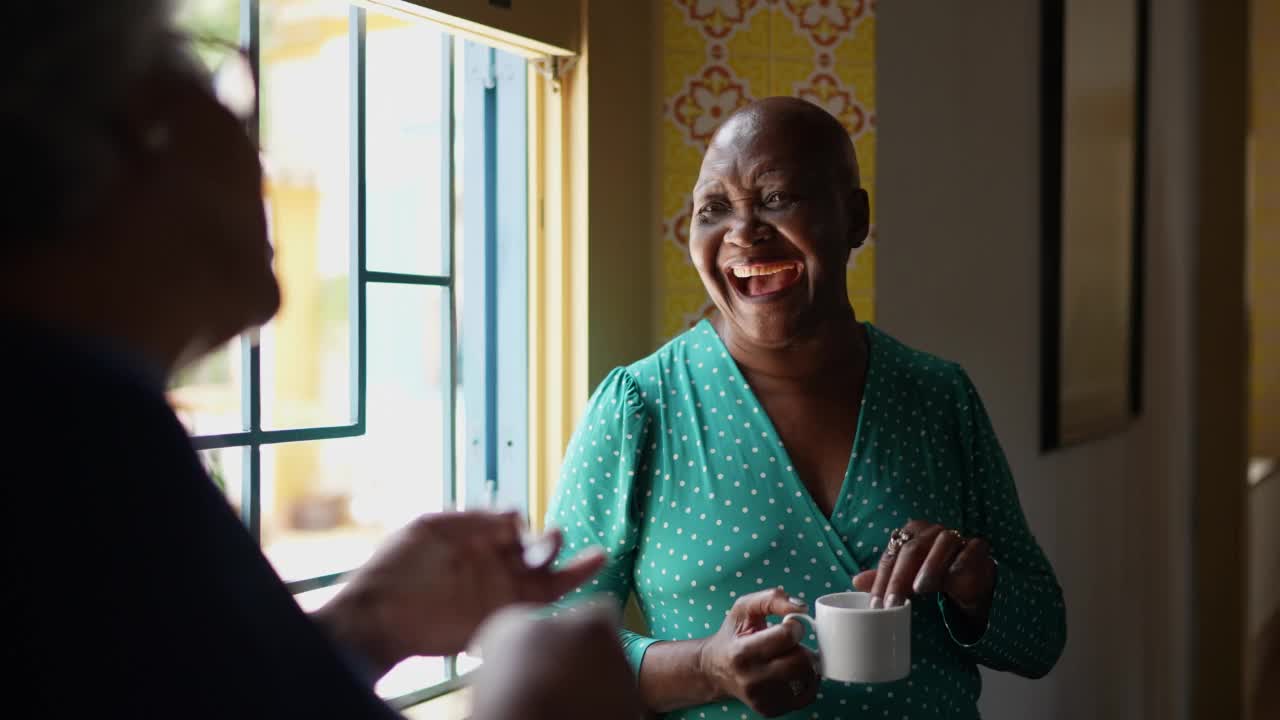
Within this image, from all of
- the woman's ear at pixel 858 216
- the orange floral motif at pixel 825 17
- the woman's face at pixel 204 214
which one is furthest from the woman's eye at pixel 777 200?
the woman's face at pixel 204 214

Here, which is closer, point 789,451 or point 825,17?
point 789,451

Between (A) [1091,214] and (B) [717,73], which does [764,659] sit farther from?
(A) [1091,214]

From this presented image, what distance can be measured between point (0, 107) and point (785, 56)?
4.71ft

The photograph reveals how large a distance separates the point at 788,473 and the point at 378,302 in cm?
57

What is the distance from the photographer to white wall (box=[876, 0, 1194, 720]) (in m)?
1.94

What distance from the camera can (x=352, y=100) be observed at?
1307 millimetres

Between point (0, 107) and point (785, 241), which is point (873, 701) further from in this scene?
point (0, 107)

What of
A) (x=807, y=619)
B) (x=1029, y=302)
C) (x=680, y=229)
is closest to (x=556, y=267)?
(x=680, y=229)

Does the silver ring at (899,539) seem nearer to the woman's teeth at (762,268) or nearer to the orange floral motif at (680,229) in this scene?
the woman's teeth at (762,268)

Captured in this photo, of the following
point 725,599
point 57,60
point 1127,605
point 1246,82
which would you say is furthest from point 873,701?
point 1246,82

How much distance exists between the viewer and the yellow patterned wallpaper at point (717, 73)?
5.24ft

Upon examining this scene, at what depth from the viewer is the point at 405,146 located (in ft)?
4.62

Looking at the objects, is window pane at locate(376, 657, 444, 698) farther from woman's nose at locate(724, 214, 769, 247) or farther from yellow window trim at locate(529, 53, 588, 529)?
woman's nose at locate(724, 214, 769, 247)

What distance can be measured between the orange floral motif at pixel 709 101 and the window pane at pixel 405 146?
0.37 meters
